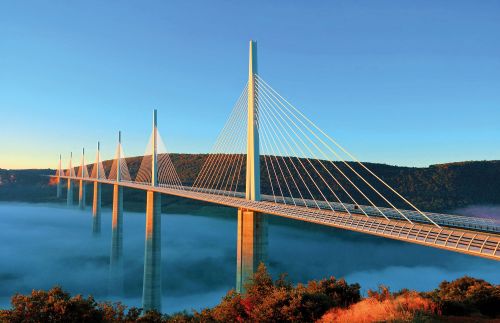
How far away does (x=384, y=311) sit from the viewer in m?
11.3

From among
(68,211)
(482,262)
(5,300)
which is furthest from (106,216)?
(482,262)

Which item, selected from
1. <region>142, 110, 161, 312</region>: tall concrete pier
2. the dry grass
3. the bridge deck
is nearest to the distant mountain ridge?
<region>142, 110, 161, 312</region>: tall concrete pier

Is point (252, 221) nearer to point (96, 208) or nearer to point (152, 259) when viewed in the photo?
point (152, 259)

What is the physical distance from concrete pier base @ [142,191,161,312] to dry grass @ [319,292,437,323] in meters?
35.1

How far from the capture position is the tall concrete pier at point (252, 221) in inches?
1046

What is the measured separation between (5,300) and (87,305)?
5565 cm

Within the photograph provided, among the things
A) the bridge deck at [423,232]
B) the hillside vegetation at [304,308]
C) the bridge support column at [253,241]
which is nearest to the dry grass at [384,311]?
the hillside vegetation at [304,308]

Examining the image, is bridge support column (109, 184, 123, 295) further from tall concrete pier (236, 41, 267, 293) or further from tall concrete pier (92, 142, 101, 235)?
tall concrete pier (236, 41, 267, 293)

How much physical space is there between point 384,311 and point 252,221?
15531 millimetres

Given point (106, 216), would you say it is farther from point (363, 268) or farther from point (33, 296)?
point (33, 296)

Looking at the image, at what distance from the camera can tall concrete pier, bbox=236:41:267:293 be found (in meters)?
26.6

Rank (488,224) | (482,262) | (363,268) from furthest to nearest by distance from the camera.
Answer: (482,262) → (363,268) → (488,224)

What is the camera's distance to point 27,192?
174 meters

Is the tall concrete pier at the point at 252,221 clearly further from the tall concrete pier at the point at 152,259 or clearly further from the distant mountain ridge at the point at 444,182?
the distant mountain ridge at the point at 444,182
